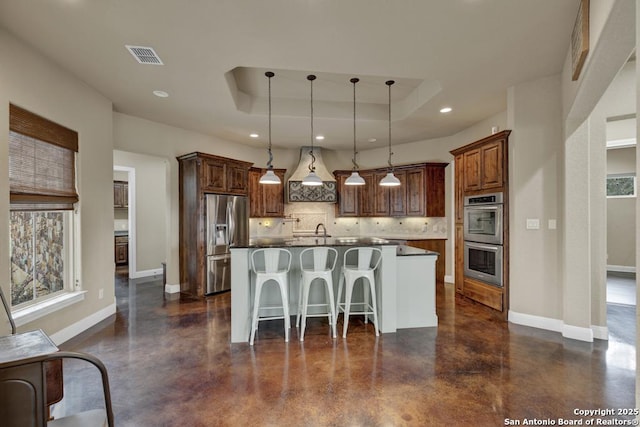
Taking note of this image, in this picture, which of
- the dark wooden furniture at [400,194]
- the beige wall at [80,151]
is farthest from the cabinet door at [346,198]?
the beige wall at [80,151]

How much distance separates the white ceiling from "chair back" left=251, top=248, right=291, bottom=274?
6.68ft

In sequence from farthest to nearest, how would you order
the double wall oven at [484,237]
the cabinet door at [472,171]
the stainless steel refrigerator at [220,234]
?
the stainless steel refrigerator at [220,234] → the cabinet door at [472,171] → the double wall oven at [484,237]

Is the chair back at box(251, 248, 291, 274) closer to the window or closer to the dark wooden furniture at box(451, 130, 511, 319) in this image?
the window

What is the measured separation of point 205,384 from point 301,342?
1085 millimetres

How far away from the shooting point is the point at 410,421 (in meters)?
2.02

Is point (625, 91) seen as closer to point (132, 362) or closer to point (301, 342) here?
point (301, 342)

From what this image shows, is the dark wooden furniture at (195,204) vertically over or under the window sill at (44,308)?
over

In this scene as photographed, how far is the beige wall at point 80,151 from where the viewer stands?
8.57ft

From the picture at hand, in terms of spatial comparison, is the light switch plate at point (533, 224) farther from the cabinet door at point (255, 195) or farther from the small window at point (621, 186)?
the small window at point (621, 186)

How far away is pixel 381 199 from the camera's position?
22.3 feet

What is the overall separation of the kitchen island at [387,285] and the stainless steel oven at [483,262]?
3.20 feet

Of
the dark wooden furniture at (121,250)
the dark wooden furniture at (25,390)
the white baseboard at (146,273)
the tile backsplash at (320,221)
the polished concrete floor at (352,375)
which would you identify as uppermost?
the tile backsplash at (320,221)

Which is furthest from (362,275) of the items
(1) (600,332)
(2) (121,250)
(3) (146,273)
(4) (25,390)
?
(2) (121,250)

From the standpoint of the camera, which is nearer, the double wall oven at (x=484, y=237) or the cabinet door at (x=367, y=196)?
the double wall oven at (x=484, y=237)
